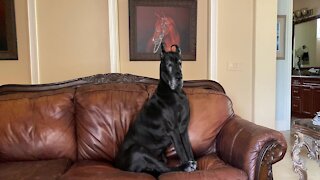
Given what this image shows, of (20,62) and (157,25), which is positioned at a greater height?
(157,25)

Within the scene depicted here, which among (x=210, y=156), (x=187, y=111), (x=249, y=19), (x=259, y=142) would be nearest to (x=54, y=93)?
(x=187, y=111)

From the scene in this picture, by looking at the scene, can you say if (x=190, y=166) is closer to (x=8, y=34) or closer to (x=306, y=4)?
(x=8, y=34)

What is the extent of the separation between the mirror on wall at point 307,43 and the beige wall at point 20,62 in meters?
5.84

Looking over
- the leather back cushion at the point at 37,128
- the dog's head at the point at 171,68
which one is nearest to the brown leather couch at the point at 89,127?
the leather back cushion at the point at 37,128

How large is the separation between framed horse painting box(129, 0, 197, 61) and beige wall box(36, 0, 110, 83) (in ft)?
1.03

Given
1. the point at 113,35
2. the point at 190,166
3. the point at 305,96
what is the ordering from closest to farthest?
the point at 190,166
the point at 113,35
the point at 305,96

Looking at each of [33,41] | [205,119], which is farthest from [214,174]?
[33,41]

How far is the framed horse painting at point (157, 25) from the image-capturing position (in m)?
3.22

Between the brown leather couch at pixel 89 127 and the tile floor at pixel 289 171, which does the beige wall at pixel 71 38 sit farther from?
the tile floor at pixel 289 171

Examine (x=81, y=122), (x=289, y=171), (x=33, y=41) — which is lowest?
(x=289, y=171)

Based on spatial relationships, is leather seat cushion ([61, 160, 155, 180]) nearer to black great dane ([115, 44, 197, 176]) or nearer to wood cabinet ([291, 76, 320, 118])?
black great dane ([115, 44, 197, 176])

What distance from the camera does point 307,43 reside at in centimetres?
667

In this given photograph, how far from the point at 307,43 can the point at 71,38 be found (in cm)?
556

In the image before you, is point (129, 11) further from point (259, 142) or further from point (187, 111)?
point (259, 142)
